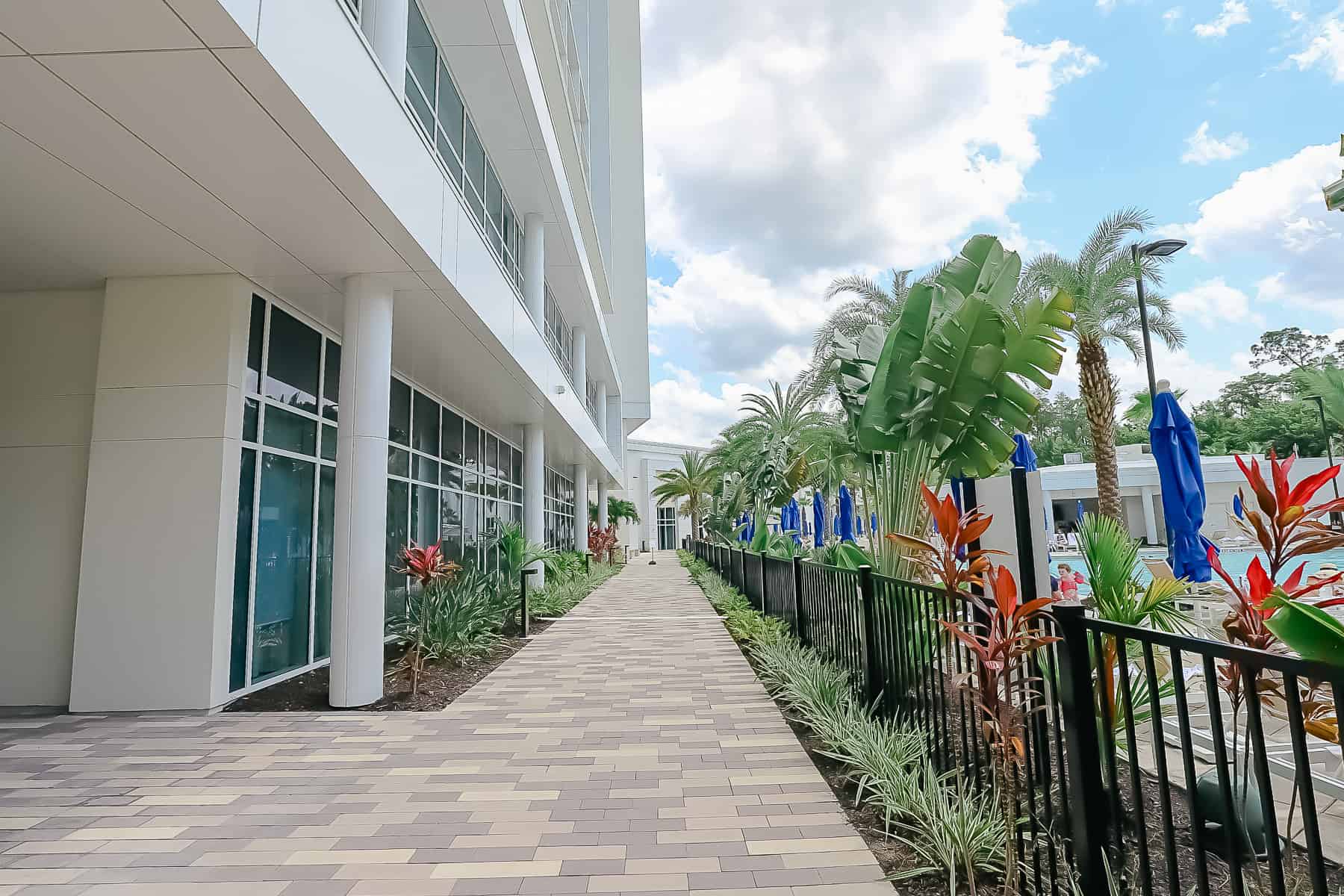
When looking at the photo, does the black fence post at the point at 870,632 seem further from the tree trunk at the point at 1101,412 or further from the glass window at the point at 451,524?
the tree trunk at the point at 1101,412

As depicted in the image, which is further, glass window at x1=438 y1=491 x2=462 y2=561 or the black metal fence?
glass window at x1=438 y1=491 x2=462 y2=561

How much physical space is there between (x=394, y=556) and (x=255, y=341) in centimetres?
398

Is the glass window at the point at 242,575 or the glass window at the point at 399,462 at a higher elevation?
the glass window at the point at 399,462

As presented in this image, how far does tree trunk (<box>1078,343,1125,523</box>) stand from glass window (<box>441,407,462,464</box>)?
15.0 meters

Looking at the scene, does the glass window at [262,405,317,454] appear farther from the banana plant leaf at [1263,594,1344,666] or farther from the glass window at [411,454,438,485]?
the banana plant leaf at [1263,594,1344,666]

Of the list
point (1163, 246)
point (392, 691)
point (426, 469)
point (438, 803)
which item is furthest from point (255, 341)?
point (1163, 246)

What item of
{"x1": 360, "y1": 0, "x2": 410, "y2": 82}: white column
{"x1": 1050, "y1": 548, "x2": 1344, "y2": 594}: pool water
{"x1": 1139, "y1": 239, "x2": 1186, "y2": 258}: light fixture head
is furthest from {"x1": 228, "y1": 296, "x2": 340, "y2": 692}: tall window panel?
{"x1": 1050, "y1": 548, "x2": 1344, "y2": 594}: pool water

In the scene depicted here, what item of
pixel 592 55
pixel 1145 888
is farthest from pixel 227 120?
pixel 592 55

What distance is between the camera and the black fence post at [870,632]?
5.27 meters

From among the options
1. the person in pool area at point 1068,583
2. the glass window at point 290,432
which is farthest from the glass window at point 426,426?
the person in pool area at point 1068,583

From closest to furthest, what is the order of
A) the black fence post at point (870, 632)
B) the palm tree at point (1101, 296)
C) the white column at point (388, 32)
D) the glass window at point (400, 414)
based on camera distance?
the black fence post at point (870, 632), the white column at point (388, 32), the glass window at point (400, 414), the palm tree at point (1101, 296)

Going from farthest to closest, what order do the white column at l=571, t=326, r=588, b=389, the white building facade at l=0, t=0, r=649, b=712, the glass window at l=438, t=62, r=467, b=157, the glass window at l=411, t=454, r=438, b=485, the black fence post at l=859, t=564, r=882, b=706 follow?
1. the white column at l=571, t=326, r=588, b=389
2. the glass window at l=411, t=454, r=438, b=485
3. the glass window at l=438, t=62, r=467, b=157
4. the black fence post at l=859, t=564, r=882, b=706
5. the white building facade at l=0, t=0, r=649, b=712

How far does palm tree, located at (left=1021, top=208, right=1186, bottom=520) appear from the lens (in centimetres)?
1700

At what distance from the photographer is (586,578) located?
20875 millimetres
